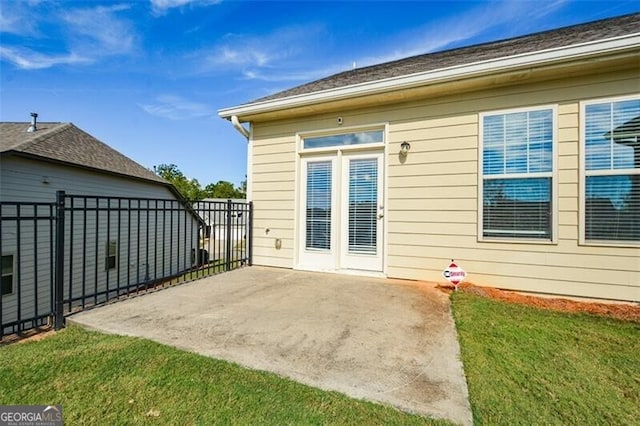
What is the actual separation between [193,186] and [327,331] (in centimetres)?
3746

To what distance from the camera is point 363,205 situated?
15.7 ft

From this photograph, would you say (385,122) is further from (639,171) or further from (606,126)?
(639,171)

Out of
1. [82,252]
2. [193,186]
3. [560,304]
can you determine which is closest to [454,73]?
[560,304]

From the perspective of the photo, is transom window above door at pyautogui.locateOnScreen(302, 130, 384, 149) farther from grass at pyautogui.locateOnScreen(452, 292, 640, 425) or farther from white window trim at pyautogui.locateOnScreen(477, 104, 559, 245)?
grass at pyautogui.locateOnScreen(452, 292, 640, 425)

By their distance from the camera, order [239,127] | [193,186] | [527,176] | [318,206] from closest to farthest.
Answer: [527,176] → [318,206] → [239,127] → [193,186]

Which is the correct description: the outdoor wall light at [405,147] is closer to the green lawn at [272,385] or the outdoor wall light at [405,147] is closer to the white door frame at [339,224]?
the white door frame at [339,224]

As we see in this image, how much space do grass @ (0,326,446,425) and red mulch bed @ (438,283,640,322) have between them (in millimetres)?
2741

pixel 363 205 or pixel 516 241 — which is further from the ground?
pixel 363 205

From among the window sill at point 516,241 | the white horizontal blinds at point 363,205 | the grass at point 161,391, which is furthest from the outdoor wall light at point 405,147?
the grass at point 161,391

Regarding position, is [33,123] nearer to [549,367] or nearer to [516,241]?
[516,241]

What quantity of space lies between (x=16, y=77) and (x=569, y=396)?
1279 centimetres

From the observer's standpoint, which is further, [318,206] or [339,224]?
[318,206]

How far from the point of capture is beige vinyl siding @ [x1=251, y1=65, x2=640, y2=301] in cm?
353

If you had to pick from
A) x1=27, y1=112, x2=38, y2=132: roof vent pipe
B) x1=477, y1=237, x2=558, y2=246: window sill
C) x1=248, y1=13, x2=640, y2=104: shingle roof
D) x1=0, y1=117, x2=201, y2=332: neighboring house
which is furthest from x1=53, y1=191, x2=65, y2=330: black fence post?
x1=27, y1=112, x2=38, y2=132: roof vent pipe
